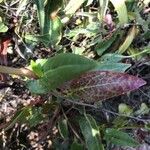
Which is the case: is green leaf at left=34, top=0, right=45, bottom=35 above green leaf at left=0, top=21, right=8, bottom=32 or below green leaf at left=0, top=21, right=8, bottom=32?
above

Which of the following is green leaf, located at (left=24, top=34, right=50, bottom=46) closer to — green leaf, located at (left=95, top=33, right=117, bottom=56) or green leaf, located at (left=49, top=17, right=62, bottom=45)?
green leaf, located at (left=49, top=17, right=62, bottom=45)

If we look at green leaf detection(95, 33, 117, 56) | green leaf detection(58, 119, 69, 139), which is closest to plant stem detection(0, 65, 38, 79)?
green leaf detection(58, 119, 69, 139)

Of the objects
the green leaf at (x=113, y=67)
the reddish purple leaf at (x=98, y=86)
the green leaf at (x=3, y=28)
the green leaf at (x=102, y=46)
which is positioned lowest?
the reddish purple leaf at (x=98, y=86)

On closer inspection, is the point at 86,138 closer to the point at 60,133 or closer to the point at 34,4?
the point at 60,133

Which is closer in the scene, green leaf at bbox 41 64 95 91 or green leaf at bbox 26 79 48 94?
green leaf at bbox 41 64 95 91

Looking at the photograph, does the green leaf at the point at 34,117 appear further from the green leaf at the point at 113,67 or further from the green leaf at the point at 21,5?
the green leaf at the point at 21,5

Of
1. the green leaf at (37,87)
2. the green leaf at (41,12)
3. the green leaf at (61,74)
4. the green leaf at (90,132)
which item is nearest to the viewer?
the green leaf at (61,74)

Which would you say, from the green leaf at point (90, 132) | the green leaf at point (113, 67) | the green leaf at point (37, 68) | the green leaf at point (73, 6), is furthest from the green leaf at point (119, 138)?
the green leaf at point (73, 6)
